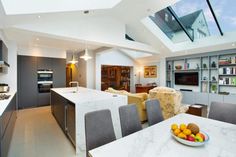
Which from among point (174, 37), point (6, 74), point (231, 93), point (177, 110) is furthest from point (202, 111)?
point (6, 74)

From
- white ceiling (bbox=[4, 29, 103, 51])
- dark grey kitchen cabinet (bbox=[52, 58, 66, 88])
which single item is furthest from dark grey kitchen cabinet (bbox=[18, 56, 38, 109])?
dark grey kitchen cabinet (bbox=[52, 58, 66, 88])

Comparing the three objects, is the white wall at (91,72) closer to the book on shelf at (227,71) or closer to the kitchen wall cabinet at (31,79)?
the kitchen wall cabinet at (31,79)

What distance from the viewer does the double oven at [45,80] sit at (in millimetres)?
5657

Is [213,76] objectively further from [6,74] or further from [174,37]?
[6,74]

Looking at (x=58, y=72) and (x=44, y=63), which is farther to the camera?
(x=58, y=72)

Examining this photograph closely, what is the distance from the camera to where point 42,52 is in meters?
5.72

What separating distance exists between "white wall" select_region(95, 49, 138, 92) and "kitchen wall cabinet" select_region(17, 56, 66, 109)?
2.03 meters

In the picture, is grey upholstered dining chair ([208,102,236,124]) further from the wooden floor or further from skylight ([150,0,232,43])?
skylight ([150,0,232,43])

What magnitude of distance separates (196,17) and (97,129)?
17.6 ft

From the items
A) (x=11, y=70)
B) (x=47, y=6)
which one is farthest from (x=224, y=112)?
(x=11, y=70)

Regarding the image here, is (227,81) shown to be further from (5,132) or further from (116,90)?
(5,132)

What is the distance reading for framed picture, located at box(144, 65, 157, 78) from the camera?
8.15m

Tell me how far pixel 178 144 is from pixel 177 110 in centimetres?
285

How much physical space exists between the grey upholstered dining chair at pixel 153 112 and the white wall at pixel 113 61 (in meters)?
4.72
